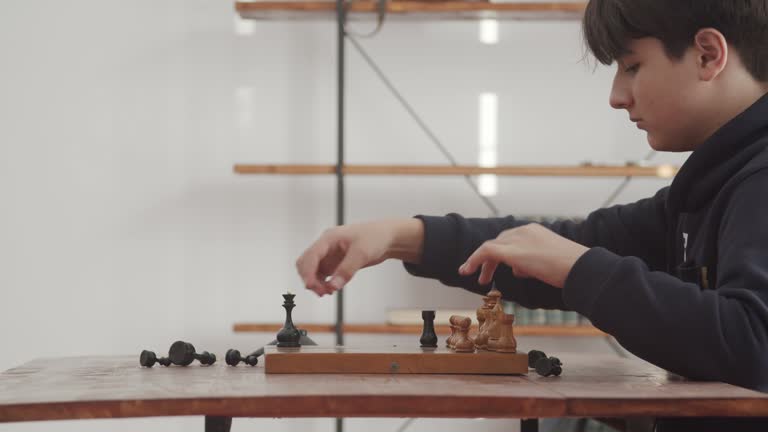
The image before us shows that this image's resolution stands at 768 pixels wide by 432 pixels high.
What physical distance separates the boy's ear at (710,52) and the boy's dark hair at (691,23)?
1cm

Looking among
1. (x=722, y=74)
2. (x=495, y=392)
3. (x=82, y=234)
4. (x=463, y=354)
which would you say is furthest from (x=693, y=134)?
(x=82, y=234)

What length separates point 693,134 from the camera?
132 cm

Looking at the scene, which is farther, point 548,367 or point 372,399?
point 548,367

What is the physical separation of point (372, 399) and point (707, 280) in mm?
521

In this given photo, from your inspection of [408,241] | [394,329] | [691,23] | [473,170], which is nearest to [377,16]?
[473,170]

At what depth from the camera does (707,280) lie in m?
1.24

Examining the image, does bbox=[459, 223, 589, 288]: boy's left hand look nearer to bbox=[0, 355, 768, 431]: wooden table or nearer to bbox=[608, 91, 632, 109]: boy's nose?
bbox=[0, 355, 768, 431]: wooden table

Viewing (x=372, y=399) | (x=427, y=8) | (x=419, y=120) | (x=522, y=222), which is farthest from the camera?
(x=419, y=120)

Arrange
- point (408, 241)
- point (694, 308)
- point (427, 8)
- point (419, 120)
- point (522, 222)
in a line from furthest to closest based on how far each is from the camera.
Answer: point (419, 120), point (427, 8), point (522, 222), point (408, 241), point (694, 308)

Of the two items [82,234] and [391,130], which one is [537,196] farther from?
[82,234]

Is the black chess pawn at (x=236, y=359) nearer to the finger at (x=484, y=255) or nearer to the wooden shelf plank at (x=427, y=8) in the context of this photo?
the finger at (x=484, y=255)

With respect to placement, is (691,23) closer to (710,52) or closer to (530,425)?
(710,52)

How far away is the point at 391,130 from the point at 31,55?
127 centimetres

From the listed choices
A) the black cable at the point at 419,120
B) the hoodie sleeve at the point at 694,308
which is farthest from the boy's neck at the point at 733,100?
the black cable at the point at 419,120
